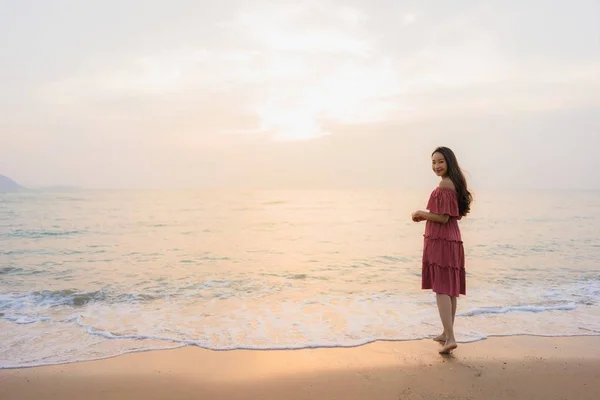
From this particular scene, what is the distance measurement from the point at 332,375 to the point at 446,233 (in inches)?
69.4

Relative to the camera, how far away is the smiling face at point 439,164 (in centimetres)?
427

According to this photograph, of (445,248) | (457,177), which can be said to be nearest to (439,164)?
(457,177)

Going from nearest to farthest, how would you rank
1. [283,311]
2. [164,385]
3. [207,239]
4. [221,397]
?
[221,397]
[164,385]
[283,311]
[207,239]

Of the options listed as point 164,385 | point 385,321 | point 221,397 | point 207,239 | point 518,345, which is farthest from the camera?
point 207,239

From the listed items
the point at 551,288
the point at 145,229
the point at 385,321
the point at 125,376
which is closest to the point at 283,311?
the point at 385,321

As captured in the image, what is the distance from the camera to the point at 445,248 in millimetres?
4383

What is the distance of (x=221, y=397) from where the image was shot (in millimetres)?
3422

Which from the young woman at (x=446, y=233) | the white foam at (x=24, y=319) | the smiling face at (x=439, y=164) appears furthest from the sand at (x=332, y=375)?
the white foam at (x=24, y=319)

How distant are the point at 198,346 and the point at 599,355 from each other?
4137 millimetres

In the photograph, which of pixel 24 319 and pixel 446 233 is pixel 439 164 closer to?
pixel 446 233

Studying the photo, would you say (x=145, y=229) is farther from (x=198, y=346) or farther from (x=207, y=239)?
(x=198, y=346)

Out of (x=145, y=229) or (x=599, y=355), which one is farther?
(x=145, y=229)

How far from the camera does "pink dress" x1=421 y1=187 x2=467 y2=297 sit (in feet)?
14.0

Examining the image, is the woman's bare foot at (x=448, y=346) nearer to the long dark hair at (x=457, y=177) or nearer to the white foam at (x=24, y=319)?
the long dark hair at (x=457, y=177)
